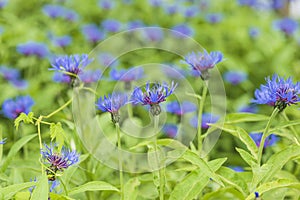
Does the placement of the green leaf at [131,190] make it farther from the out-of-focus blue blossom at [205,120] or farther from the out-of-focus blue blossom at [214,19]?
the out-of-focus blue blossom at [214,19]

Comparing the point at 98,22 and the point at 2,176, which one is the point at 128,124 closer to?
the point at 2,176

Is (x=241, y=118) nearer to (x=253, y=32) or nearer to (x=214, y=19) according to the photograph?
(x=253, y=32)

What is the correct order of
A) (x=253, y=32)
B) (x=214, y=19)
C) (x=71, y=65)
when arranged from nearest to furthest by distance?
Result: (x=71, y=65) → (x=253, y=32) → (x=214, y=19)

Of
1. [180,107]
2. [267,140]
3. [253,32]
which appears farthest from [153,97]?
[253,32]

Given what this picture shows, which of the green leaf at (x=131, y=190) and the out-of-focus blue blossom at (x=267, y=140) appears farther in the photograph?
the out-of-focus blue blossom at (x=267, y=140)

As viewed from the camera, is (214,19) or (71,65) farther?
(214,19)

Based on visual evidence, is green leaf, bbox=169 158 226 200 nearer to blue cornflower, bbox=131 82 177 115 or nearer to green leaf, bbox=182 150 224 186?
green leaf, bbox=182 150 224 186

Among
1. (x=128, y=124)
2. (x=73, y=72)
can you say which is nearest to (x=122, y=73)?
(x=128, y=124)

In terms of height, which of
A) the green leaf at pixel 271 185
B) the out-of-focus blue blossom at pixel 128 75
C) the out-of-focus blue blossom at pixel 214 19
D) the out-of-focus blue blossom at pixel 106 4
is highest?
the out-of-focus blue blossom at pixel 106 4

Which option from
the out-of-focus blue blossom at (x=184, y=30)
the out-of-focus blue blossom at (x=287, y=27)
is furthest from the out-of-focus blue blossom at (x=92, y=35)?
the out-of-focus blue blossom at (x=287, y=27)
